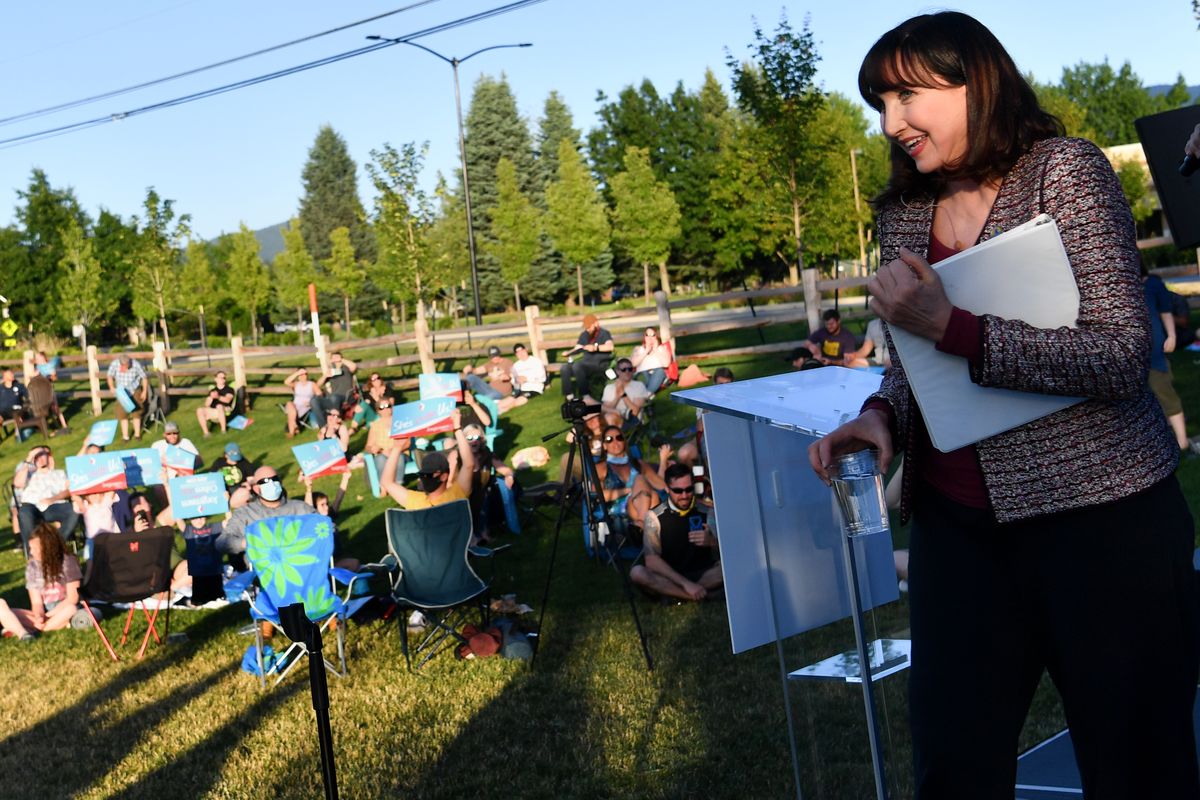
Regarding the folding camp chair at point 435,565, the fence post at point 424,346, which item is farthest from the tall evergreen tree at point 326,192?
the folding camp chair at point 435,565

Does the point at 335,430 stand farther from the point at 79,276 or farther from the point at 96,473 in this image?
the point at 79,276

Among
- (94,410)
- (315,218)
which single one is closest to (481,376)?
(94,410)

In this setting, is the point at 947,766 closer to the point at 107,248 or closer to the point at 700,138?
the point at 700,138

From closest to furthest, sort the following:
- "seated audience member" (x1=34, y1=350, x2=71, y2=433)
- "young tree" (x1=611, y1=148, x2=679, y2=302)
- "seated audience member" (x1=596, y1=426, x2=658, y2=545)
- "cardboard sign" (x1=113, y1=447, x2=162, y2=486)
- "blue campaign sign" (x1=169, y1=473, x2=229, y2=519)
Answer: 1. "seated audience member" (x1=596, y1=426, x2=658, y2=545)
2. "blue campaign sign" (x1=169, y1=473, x2=229, y2=519)
3. "cardboard sign" (x1=113, y1=447, x2=162, y2=486)
4. "seated audience member" (x1=34, y1=350, x2=71, y2=433)
5. "young tree" (x1=611, y1=148, x2=679, y2=302)

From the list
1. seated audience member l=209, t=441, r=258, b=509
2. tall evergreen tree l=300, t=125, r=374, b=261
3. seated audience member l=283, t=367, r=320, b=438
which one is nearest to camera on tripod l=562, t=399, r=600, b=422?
seated audience member l=209, t=441, r=258, b=509

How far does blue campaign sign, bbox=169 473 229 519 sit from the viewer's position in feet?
39.0

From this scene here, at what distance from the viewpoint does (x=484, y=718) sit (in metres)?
6.87

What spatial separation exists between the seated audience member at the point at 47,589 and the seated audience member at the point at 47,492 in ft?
7.93

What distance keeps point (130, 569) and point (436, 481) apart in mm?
2542

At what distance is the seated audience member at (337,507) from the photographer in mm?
10688

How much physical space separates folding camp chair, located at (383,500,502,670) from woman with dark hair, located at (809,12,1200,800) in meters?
6.77

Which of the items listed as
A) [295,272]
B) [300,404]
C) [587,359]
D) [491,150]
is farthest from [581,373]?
[491,150]

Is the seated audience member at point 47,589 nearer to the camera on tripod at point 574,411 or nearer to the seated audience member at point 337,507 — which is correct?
the seated audience member at point 337,507

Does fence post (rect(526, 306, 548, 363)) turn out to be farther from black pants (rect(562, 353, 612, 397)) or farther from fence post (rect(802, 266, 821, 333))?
fence post (rect(802, 266, 821, 333))
